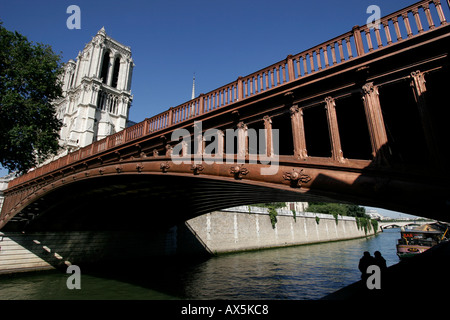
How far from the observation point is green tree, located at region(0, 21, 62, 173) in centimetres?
1833

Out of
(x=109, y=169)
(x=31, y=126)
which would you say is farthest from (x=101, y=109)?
(x=109, y=169)

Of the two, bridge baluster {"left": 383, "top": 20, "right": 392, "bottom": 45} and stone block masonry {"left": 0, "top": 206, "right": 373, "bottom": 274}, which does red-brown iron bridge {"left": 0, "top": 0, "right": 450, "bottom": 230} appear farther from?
stone block masonry {"left": 0, "top": 206, "right": 373, "bottom": 274}

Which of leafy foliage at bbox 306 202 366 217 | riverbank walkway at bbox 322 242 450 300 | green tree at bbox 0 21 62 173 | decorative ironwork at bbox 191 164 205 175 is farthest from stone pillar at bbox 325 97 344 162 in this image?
leafy foliage at bbox 306 202 366 217

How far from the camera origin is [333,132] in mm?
6180

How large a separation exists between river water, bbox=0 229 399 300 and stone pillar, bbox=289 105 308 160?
9.11m

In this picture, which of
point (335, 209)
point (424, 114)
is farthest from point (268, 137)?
point (335, 209)

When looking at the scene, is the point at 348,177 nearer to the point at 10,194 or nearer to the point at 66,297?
the point at 66,297

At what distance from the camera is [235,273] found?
18750 mm

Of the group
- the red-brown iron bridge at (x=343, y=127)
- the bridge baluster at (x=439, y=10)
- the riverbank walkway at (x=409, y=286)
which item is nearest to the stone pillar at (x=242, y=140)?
the red-brown iron bridge at (x=343, y=127)

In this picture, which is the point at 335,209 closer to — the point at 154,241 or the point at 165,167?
the point at 154,241

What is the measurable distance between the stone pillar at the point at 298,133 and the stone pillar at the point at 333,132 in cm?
71

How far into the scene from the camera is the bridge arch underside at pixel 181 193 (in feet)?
16.5

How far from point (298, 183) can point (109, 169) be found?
10.0 m

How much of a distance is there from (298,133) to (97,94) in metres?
62.5
